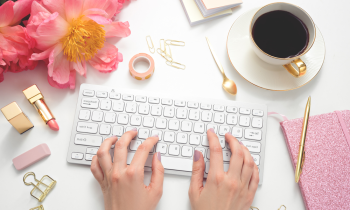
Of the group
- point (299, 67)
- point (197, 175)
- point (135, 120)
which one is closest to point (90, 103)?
point (135, 120)

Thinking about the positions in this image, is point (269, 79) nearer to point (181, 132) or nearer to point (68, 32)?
point (181, 132)

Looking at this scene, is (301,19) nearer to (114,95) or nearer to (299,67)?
(299,67)

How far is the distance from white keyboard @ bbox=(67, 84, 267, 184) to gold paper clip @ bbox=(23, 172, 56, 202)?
0.25 ft

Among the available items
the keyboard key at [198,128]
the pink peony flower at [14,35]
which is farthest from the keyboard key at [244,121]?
the pink peony flower at [14,35]

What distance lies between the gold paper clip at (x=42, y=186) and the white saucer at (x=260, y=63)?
0.58 meters

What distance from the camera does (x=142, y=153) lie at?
57cm

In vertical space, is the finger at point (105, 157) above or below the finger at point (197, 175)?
above

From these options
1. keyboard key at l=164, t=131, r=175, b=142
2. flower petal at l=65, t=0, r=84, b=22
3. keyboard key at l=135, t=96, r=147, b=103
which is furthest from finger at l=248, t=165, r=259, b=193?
flower petal at l=65, t=0, r=84, b=22

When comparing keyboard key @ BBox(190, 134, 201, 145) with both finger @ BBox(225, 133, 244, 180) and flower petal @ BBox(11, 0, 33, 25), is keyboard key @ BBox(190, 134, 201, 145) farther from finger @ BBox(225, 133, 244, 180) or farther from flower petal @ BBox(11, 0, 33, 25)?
flower petal @ BBox(11, 0, 33, 25)

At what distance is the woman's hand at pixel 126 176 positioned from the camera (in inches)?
21.6

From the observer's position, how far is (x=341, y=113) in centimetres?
63

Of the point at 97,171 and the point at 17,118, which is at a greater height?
the point at 17,118

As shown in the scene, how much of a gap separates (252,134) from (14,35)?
24.4 inches

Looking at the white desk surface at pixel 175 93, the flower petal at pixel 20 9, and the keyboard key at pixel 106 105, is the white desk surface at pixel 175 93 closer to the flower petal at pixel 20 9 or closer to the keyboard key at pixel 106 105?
the keyboard key at pixel 106 105
